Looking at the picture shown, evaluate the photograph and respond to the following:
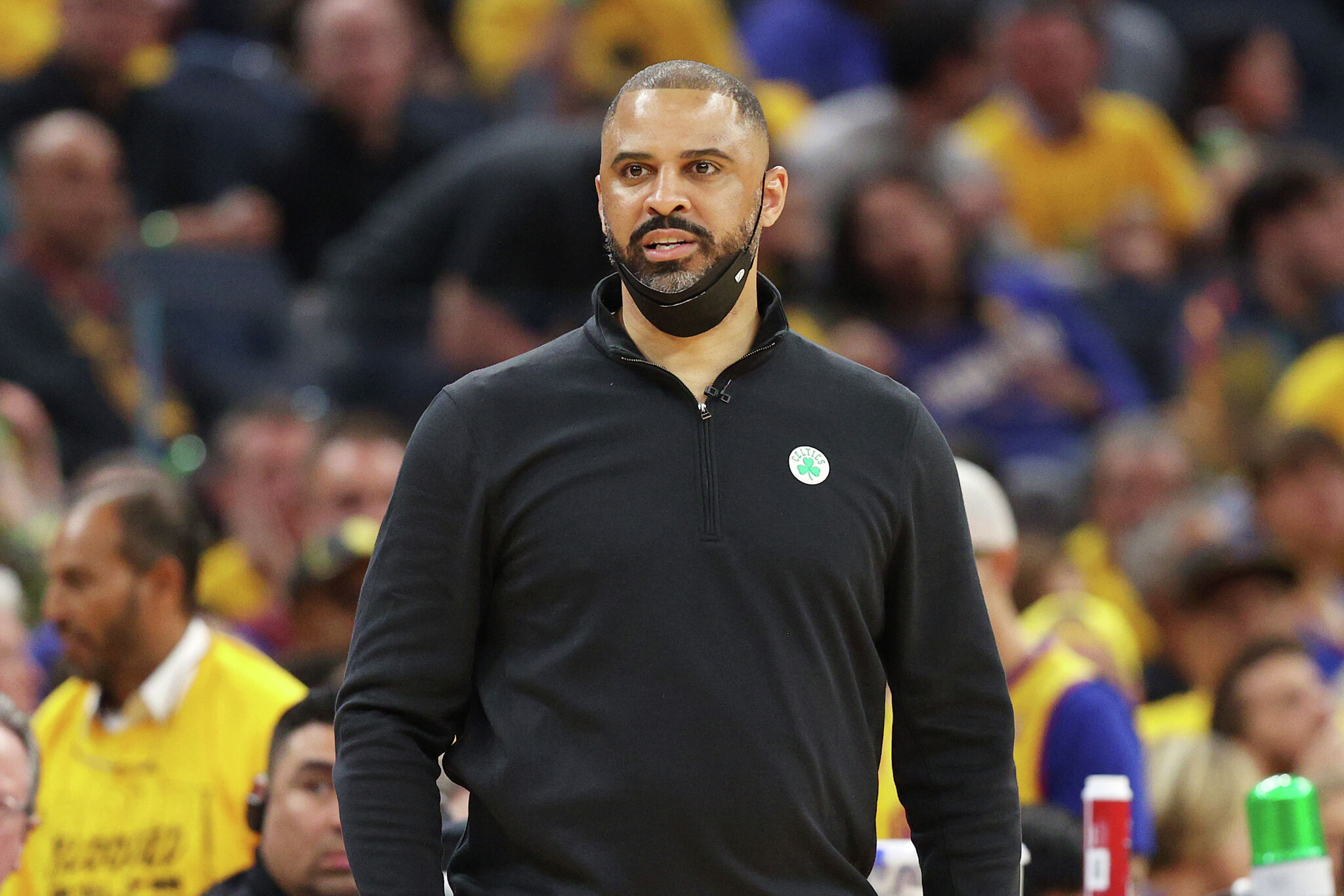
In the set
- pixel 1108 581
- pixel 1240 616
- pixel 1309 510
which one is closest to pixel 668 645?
pixel 1240 616

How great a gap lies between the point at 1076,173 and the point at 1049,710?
5358mm

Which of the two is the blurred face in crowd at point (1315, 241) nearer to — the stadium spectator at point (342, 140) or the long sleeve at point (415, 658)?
the stadium spectator at point (342, 140)

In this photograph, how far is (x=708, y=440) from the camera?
261 cm

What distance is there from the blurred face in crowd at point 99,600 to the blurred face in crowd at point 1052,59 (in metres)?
5.93

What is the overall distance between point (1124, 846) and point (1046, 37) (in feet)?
21.8

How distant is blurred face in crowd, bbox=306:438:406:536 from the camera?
19.6ft

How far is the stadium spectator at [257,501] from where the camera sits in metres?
6.72

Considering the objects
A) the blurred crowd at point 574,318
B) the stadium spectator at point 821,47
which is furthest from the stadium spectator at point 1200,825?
the stadium spectator at point 821,47

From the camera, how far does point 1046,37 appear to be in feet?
30.6

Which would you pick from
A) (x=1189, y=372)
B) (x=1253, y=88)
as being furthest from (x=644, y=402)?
(x=1253, y=88)

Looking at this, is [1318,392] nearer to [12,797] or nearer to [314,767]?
[314,767]

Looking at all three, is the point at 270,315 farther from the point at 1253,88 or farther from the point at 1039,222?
the point at 1253,88

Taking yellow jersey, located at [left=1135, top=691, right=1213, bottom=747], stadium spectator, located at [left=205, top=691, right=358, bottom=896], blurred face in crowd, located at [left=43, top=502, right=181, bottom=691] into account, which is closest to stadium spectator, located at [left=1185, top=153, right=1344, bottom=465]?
yellow jersey, located at [left=1135, top=691, right=1213, bottom=747]

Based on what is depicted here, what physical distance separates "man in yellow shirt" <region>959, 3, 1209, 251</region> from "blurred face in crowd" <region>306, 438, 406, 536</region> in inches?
161
